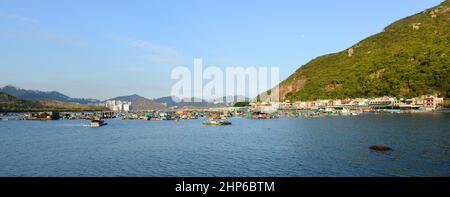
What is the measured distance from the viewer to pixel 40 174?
37.8m

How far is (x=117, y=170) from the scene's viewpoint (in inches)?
1550

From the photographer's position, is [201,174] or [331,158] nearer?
[201,174]

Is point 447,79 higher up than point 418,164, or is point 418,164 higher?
point 447,79

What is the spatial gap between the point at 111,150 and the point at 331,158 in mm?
31054

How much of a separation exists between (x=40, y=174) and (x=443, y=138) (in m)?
55.1
